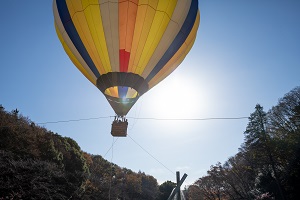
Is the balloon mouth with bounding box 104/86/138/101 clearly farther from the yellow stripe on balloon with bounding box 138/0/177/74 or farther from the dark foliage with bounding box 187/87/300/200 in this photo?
the dark foliage with bounding box 187/87/300/200

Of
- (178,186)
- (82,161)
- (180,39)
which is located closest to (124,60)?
(180,39)

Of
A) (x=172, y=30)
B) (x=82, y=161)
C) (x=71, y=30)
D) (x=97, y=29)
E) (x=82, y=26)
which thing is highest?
(x=172, y=30)

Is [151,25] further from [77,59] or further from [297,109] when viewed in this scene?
[297,109]

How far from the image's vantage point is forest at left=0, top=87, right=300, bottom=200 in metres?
13.3

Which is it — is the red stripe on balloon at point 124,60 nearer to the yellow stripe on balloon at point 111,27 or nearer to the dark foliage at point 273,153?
the yellow stripe on balloon at point 111,27

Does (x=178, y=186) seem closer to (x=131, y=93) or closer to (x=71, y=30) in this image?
(x=131, y=93)

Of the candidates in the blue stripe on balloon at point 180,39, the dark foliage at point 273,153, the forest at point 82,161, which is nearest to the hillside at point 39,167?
the forest at point 82,161

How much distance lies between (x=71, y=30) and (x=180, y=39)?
396 cm

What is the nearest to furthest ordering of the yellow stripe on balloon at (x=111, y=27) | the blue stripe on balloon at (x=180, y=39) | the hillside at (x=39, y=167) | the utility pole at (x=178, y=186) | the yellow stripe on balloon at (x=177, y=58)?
1. the utility pole at (x=178, y=186)
2. the yellow stripe on balloon at (x=111, y=27)
3. the blue stripe on balloon at (x=180, y=39)
4. the yellow stripe on balloon at (x=177, y=58)
5. the hillside at (x=39, y=167)

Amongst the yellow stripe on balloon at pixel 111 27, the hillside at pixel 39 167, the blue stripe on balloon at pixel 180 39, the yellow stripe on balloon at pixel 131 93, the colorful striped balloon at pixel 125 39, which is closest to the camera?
the yellow stripe on balloon at pixel 111 27

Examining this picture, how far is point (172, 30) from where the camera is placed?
7625 mm

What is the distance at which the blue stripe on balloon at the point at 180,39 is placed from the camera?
8.01 meters

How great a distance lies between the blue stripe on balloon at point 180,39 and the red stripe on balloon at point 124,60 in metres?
1.08

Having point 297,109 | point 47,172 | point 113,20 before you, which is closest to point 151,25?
point 113,20
